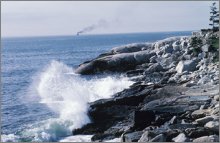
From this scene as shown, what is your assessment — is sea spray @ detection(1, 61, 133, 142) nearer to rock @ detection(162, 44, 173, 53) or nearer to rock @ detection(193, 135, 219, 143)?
rock @ detection(162, 44, 173, 53)

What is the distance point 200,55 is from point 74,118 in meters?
14.3

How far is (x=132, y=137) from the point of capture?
19.0 meters

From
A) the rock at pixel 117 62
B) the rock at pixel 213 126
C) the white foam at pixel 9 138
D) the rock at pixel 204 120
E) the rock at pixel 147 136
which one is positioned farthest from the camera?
the rock at pixel 117 62

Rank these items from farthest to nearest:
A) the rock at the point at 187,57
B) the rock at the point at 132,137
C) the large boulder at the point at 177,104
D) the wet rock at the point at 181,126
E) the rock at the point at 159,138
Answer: the rock at the point at 187,57
the large boulder at the point at 177,104
the rock at the point at 132,137
the wet rock at the point at 181,126
the rock at the point at 159,138

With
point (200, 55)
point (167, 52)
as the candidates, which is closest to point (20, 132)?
point (200, 55)

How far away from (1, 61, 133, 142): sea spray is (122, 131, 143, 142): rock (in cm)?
439

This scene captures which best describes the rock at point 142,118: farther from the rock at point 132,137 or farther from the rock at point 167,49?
the rock at point 167,49

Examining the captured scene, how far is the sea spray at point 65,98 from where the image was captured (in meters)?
23.9

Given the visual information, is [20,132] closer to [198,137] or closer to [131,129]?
[131,129]

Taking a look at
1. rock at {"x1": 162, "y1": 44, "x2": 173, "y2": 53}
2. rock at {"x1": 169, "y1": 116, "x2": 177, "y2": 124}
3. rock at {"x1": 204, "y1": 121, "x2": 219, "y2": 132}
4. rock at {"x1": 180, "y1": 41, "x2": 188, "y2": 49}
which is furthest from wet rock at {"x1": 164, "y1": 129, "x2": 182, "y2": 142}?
rock at {"x1": 162, "y1": 44, "x2": 173, "y2": 53}

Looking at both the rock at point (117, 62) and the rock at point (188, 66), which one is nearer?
the rock at point (188, 66)

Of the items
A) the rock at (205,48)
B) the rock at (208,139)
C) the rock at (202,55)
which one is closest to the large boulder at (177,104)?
the rock at (208,139)

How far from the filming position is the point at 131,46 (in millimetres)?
52844

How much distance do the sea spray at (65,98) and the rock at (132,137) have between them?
4391 mm
